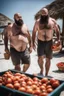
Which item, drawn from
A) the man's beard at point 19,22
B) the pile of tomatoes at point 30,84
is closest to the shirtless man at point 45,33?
the man's beard at point 19,22

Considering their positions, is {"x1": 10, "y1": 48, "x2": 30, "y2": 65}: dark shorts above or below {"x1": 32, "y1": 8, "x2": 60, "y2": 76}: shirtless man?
below

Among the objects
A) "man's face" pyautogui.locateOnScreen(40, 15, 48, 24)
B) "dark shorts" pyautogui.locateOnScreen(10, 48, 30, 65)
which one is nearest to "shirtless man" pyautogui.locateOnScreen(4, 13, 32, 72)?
"dark shorts" pyautogui.locateOnScreen(10, 48, 30, 65)

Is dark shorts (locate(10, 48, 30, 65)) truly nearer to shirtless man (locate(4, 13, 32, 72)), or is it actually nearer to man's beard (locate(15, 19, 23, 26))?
shirtless man (locate(4, 13, 32, 72))

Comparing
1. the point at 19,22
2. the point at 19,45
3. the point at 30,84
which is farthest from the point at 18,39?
the point at 30,84

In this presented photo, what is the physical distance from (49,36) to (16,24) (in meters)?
1.20

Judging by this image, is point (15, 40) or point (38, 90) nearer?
point (38, 90)

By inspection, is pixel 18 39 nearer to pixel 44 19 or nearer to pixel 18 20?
pixel 18 20

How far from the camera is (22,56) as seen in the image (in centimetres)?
681

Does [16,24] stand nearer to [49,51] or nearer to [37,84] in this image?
[49,51]

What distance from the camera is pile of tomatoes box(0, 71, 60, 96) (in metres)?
4.24

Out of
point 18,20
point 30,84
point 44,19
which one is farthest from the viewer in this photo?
point 44,19

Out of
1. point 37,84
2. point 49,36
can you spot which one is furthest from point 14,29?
point 37,84

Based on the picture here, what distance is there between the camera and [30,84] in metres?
4.57

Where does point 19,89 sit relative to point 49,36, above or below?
below
